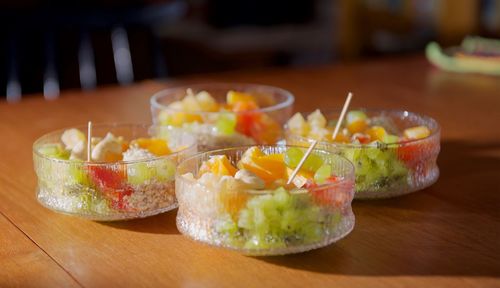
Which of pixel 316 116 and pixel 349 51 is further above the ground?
pixel 316 116

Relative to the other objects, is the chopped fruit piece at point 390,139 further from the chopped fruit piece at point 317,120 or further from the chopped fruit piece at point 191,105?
the chopped fruit piece at point 191,105

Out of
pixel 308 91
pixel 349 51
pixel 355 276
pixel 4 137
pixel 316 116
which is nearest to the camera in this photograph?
pixel 355 276

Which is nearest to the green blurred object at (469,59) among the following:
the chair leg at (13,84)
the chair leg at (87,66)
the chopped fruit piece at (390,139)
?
the chopped fruit piece at (390,139)

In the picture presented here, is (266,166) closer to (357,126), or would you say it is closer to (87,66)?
(357,126)

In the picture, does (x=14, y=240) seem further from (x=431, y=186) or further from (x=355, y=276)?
(x=431, y=186)

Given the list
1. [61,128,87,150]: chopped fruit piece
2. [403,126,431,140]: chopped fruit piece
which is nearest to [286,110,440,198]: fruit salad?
[403,126,431,140]: chopped fruit piece

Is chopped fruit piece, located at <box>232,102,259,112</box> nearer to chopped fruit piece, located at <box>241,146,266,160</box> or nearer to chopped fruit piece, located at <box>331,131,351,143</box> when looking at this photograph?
chopped fruit piece, located at <box>331,131,351,143</box>

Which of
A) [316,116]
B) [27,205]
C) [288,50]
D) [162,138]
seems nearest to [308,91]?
[316,116]
